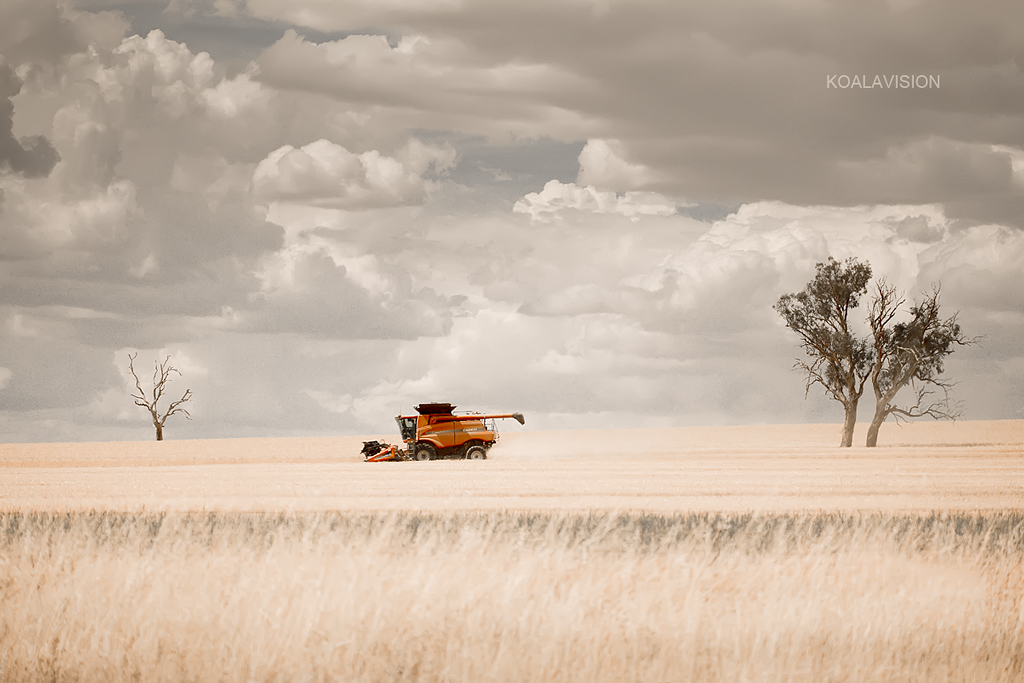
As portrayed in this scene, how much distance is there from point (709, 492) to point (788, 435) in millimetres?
79755

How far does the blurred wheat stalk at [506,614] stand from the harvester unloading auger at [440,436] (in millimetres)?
33348

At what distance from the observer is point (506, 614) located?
1320cm

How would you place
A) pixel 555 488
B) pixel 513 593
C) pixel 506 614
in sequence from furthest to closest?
pixel 555 488
pixel 513 593
pixel 506 614

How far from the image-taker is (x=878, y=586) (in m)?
14.6

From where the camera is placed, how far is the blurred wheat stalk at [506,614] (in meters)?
12.1

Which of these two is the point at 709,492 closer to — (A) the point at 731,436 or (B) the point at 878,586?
(B) the point at 878,586

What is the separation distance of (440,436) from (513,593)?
3811cm

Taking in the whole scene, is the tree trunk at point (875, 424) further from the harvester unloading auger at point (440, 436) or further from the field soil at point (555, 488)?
the harvester unloading auger at point (440, 436)

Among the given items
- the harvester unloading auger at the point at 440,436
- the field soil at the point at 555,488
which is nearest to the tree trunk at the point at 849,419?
the field soil at the point at 555,488

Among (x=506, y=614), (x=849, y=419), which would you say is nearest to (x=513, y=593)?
(x=506, y=614)

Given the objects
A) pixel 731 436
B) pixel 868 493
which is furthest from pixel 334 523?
pixel 731 436

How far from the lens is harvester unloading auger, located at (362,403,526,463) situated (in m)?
51.2

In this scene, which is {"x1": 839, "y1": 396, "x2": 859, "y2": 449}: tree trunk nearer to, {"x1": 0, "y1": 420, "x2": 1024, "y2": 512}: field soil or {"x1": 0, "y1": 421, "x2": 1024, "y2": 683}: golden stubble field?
{"x1": 0, "y1": 420, "x2": 1024, "y2": 512}: field soil

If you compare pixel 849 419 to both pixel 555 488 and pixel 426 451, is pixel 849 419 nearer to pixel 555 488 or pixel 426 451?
pixel 426 451
